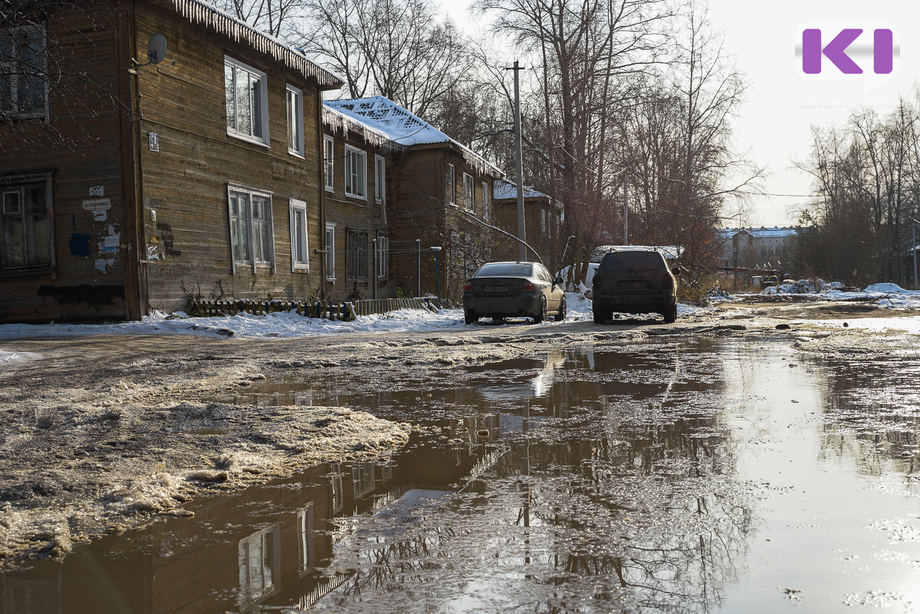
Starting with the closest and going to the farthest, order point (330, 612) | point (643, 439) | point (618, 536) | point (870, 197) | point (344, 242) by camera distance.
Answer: point (330, 612) < point (618, 536) < point (643, 439) < point (344, 242) < point (870, 197)

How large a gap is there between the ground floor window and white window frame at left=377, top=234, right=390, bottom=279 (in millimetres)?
875

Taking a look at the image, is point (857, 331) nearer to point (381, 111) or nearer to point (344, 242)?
point (344, 242)

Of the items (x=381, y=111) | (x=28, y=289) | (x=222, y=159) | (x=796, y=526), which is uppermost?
(x=381, y=111)

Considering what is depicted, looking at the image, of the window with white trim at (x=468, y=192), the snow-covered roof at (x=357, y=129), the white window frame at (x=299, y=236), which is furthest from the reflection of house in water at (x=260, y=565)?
the window with white trim at (x=468, y=192)

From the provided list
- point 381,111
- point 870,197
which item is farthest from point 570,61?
point 870,197

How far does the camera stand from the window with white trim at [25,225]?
1623 centimetres

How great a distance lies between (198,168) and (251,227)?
2445 millimetres

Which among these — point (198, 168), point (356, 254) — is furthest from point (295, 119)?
point (356, 254)

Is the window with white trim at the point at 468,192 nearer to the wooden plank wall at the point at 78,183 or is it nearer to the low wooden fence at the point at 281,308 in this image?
the low wooden fence at the point at 281,308

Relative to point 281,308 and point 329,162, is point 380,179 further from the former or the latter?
point 281,308

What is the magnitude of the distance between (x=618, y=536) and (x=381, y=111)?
32731 mm

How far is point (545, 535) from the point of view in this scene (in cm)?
300

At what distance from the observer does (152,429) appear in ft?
16.4

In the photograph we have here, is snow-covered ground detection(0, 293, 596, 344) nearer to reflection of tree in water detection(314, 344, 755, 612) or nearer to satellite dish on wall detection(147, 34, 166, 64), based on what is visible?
satellite dish on wall detection(147, 34, 166, 64)
